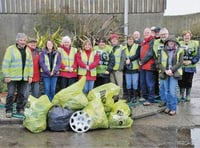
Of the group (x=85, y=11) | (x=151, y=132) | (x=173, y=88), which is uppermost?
(x=85, y=11)

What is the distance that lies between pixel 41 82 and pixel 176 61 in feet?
10.1

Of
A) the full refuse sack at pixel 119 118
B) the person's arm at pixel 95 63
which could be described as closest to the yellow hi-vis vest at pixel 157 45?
the person's arm at pixel 95 63

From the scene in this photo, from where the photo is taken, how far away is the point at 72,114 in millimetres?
7125

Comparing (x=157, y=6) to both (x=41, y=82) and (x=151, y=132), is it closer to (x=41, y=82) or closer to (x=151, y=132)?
(x=41, y=82)

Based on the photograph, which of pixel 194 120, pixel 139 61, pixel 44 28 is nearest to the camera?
pixel 194 120

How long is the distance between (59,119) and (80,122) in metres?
0.38

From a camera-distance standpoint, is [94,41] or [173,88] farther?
[94,41]

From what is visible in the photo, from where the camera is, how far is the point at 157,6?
14.1 m

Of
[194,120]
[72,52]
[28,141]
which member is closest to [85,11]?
[72,52]

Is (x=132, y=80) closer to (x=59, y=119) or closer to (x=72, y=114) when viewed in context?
(x=72, y=114)

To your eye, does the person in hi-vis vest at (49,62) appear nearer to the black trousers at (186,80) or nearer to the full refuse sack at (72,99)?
the full refuse sack at (72,99)

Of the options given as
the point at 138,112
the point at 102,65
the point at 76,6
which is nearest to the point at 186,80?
the point at 138,112

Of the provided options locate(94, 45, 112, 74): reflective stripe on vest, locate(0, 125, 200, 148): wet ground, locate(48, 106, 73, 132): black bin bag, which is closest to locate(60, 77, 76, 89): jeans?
locate(94, 45, 112, 74): reflective stripe on vest

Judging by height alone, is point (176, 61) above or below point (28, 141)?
above
